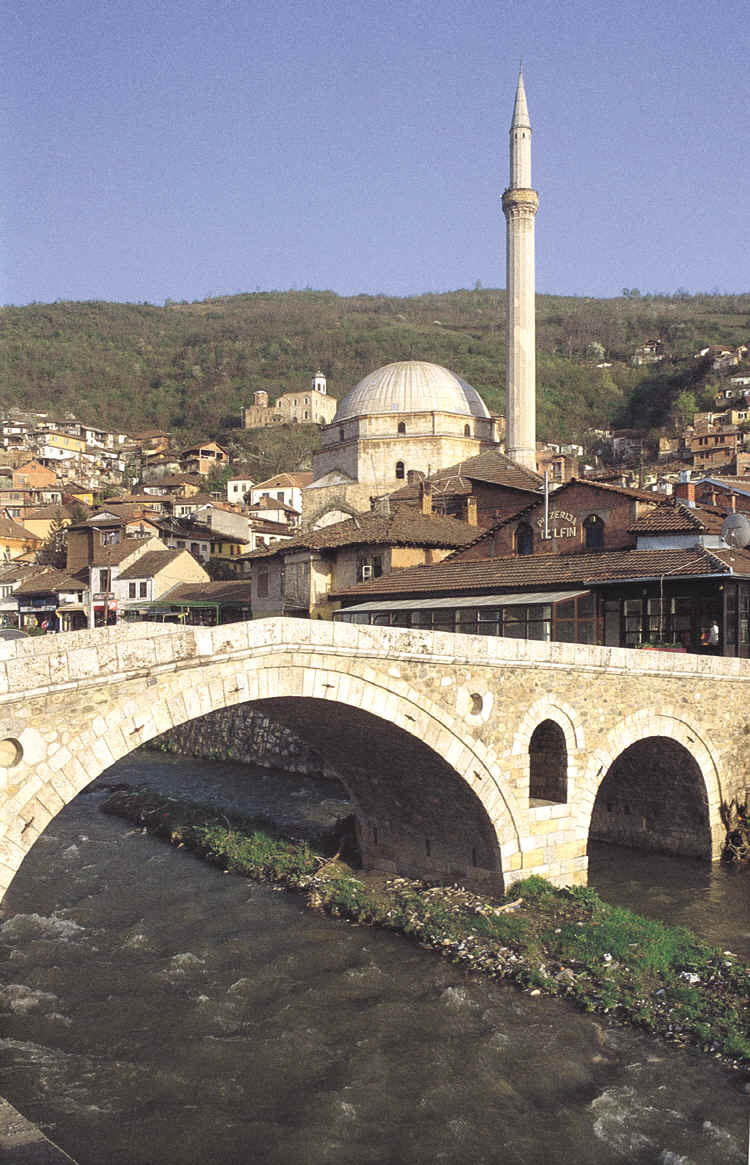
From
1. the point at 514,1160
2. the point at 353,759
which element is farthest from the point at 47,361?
the point at 514,1160

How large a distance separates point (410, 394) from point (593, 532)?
61.0ft

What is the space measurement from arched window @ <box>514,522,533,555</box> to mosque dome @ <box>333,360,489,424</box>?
15842 millimetres

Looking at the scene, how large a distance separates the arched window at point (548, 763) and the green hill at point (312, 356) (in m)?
65.2

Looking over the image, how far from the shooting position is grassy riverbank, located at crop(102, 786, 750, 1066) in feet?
30.1

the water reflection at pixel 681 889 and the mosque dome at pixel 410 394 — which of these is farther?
the mosque dome at pixel 410 394

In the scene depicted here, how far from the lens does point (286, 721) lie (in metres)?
11.7

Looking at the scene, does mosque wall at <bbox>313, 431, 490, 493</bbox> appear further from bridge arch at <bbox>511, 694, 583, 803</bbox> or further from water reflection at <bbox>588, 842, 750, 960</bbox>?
bridge arch at <bbox>511, 694, 583, 803</bbox>

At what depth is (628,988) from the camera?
9633 mm

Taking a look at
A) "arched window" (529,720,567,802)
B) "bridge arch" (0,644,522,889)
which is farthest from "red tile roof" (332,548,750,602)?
"bridge arch" (0,644,522,889)

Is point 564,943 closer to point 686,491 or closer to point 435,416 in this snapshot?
point 686,491

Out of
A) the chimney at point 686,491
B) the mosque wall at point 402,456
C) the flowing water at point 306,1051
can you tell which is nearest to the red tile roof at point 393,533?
the chimney at point 686,491

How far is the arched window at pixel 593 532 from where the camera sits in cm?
2048

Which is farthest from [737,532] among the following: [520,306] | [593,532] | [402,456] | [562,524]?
[520,306]

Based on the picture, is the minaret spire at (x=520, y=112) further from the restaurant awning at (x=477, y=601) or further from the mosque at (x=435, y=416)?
the restaurant awning at (x=477, y=601)
